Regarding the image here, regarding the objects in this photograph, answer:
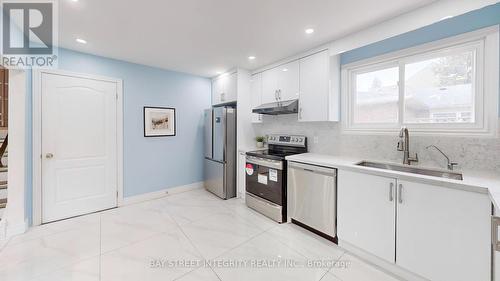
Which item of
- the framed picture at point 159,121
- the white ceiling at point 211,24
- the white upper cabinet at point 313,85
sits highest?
the white ceiling at point 211,24

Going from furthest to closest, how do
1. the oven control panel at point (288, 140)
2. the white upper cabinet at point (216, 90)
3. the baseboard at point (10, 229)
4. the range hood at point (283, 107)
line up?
the white upper cabinet at point (216, 90) < the oven control panel at point (288, 140) < the range hood at point (283, 107) < the baseboard at point (10, 229)

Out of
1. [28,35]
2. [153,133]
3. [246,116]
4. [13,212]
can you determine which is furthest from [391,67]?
[13,212]

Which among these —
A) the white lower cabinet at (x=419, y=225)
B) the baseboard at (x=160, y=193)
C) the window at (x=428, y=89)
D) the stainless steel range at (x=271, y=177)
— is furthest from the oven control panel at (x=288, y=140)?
the baseboard at (x=160, y=193)

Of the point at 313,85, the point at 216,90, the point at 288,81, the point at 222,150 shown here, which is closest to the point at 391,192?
the point at 313,85

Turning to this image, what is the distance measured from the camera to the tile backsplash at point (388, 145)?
5.88ft

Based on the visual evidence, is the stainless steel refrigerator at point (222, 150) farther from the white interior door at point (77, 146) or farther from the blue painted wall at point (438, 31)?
the blue painted wall at point (438, 31)

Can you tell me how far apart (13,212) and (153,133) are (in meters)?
1.91

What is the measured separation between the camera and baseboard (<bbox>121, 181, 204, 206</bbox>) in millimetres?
3402

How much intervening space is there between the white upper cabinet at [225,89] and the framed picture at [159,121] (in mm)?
928

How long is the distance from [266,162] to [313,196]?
83 cm

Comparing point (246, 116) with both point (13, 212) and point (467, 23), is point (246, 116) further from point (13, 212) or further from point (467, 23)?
point (13, 212)

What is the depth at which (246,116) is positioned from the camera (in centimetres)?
381

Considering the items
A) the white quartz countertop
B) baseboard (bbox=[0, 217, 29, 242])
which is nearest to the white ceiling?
the white quartz countertop

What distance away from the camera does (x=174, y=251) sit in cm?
210
